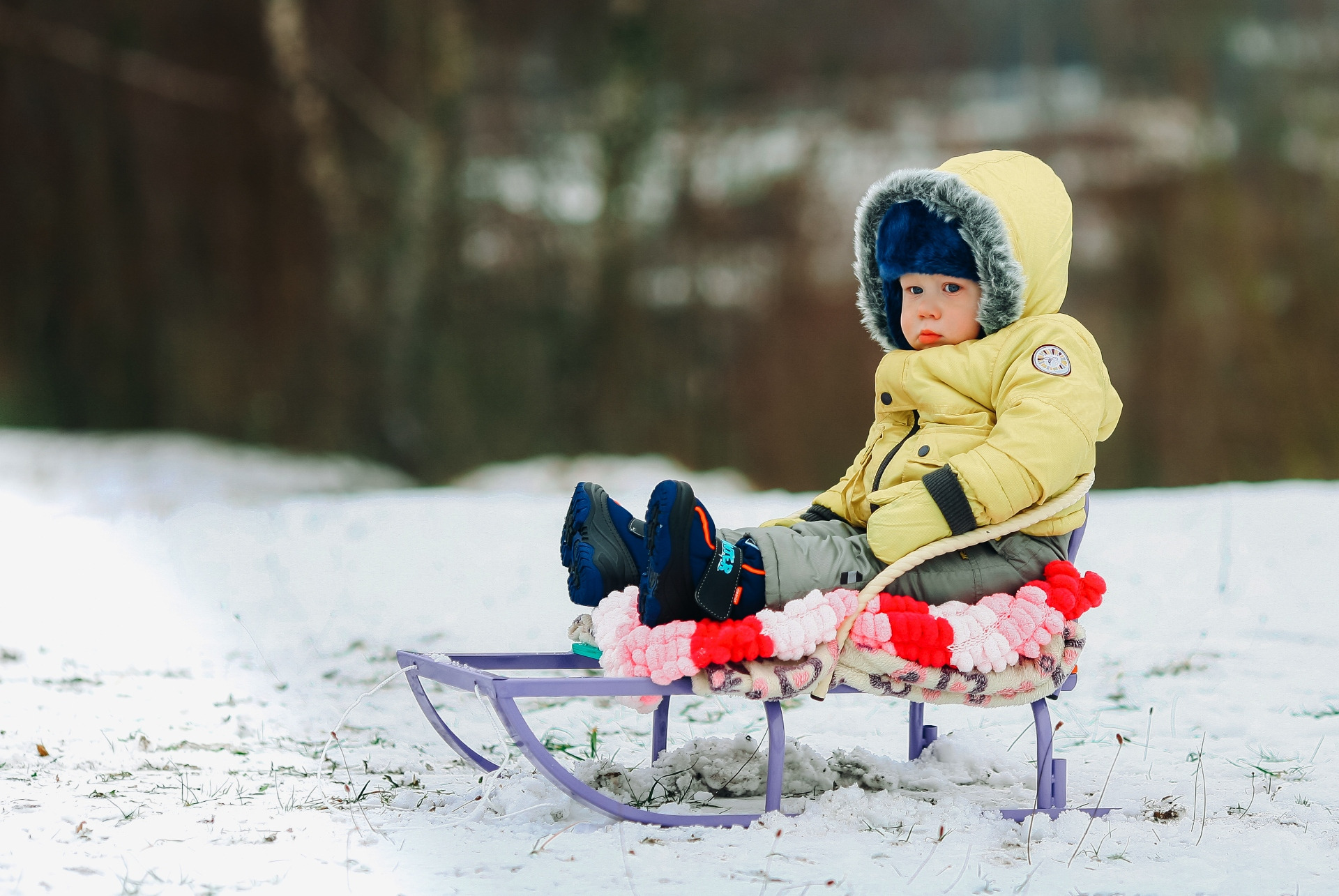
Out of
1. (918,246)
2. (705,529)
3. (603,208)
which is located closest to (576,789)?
(705,529)

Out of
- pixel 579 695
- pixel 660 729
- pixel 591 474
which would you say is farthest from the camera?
pixel 591 474

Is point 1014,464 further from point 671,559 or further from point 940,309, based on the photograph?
point 671,559

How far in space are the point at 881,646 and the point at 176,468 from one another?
33.2 ft

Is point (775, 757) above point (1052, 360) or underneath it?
underneath

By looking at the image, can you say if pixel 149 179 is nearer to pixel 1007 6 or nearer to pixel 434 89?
pixel 434 89

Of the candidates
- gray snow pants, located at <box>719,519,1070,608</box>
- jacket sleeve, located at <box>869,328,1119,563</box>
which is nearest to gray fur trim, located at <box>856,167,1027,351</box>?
jacket sleeve, located at <box>869,328,1119,563</box>

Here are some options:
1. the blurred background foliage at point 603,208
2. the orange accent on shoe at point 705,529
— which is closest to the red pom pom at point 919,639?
the orange accent on shoe at point 705,529

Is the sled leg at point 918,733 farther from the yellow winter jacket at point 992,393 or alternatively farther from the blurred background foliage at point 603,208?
the blurred background foliage at point 603,208

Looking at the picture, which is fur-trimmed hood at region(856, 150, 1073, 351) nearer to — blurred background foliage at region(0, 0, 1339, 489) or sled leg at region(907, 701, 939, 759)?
sled leg at region(907, 701, 939, 759)

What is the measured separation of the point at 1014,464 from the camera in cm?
244

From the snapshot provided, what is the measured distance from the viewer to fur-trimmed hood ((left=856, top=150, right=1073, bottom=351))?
264cm

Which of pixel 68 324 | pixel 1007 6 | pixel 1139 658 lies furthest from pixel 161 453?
pixel 1139 658

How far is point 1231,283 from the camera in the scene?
11.0 m

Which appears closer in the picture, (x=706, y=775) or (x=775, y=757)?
(x=775, y=757)
